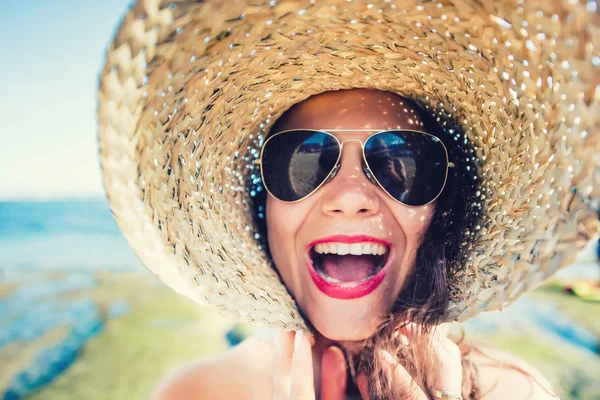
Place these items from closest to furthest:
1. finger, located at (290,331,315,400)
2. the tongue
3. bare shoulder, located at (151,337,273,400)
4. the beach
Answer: finger, located at (290,331,315,400) < the tongue < bare shoulder, located at (151,337,273,400) < the beach

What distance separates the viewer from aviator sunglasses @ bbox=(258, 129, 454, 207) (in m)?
0.86

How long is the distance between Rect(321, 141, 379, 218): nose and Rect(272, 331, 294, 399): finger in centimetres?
32

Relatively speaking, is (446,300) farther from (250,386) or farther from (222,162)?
(250,386)

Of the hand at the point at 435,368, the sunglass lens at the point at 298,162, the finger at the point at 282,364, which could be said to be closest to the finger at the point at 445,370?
the hand at the point at 435,368

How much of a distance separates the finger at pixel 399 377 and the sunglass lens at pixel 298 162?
16.3 inches

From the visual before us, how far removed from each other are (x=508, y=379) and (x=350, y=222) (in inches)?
27.2

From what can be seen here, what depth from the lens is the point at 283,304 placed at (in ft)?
3.03

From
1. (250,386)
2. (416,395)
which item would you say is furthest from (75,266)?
(416,395)

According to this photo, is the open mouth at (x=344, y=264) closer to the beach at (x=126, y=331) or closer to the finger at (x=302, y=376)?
the finger at (x=302, y=376)

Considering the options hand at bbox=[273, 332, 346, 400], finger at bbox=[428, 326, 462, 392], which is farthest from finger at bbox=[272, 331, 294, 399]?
finger at bbox=[428, 326, 462, 392]

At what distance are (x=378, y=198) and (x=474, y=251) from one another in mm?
239

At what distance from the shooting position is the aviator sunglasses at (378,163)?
862mm

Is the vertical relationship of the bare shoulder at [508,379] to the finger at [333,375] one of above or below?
below

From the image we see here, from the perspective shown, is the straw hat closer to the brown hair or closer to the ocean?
the brown hair
